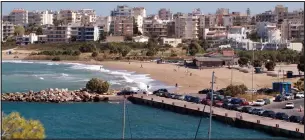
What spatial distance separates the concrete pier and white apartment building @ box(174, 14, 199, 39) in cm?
3381

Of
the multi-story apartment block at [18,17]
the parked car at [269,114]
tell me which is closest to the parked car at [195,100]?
the parked car at [269,114]

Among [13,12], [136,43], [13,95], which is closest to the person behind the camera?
[13,95]

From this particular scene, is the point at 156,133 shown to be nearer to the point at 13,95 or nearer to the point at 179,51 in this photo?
the point at 13,95

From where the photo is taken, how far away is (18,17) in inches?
2687

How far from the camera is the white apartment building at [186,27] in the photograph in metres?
52.8

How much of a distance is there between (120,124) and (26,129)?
870 centimetres

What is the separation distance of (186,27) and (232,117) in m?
38.4

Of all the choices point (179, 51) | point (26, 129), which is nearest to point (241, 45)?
point (179, 51)

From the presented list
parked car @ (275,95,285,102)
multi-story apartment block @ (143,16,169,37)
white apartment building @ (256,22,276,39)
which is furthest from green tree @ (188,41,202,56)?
parked car @ (275,95,285,102)

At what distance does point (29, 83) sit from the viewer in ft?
84.2

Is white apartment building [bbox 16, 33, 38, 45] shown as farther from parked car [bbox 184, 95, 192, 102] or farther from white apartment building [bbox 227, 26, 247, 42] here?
parked car [bbox 184, 95, 192, 102]

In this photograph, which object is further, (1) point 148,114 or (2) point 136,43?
(2) point 136,43

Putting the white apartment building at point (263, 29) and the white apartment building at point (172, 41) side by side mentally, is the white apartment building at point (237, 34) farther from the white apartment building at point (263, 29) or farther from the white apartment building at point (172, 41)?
the white apartment building at point (172, 41)

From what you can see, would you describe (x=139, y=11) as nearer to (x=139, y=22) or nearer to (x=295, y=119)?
(x=139, y=22)
